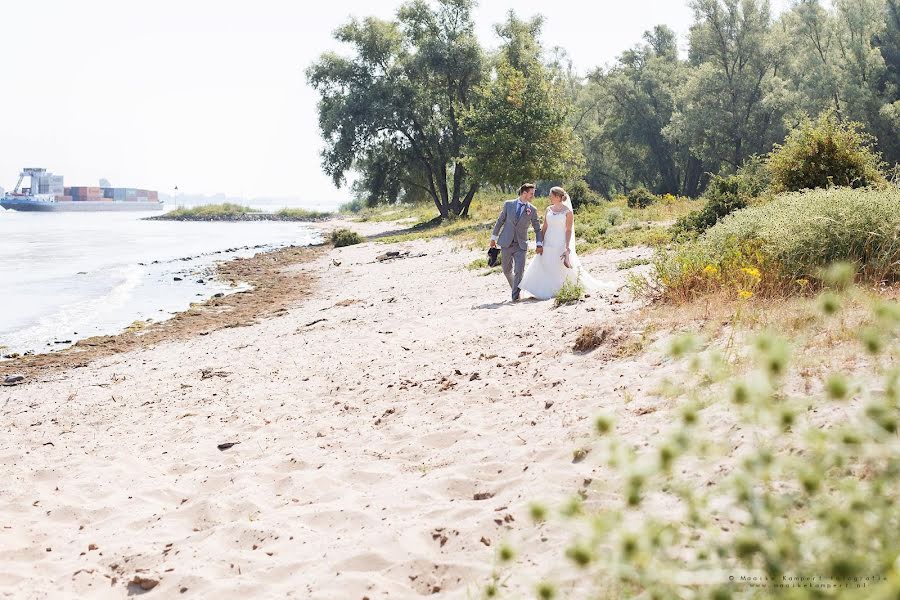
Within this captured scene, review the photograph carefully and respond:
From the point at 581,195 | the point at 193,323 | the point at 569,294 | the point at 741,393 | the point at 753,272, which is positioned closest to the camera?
the point at 741,393

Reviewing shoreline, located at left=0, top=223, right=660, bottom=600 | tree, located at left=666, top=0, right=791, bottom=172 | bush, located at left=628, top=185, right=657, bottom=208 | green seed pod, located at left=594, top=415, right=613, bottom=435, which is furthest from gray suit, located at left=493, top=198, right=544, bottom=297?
tree, located at left=666, top=0, right=791, bottom=172

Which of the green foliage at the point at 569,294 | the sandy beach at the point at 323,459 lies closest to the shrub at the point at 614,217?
the green foliage at the point at 569,294

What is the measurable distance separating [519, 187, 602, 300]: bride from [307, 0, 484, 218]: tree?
106 feet

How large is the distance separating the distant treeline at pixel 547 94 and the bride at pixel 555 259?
2345 centimetres

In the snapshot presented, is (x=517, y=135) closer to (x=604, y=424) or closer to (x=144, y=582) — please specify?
(x=144, y=582)

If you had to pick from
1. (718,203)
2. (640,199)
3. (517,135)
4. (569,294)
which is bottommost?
(569,294)

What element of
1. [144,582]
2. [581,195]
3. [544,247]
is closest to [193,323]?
[544,247]

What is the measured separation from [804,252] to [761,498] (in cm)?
687

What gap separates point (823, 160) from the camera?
600 inches

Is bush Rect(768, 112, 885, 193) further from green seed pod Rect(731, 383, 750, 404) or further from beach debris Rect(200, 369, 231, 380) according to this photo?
green seed pod Rect(731, 383, 750, 404)

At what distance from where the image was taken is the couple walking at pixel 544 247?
1212 cm

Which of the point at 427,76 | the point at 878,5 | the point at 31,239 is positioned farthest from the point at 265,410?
the point at 31,239

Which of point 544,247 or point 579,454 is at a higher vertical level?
point 544,247

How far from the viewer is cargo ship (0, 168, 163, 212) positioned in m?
152
